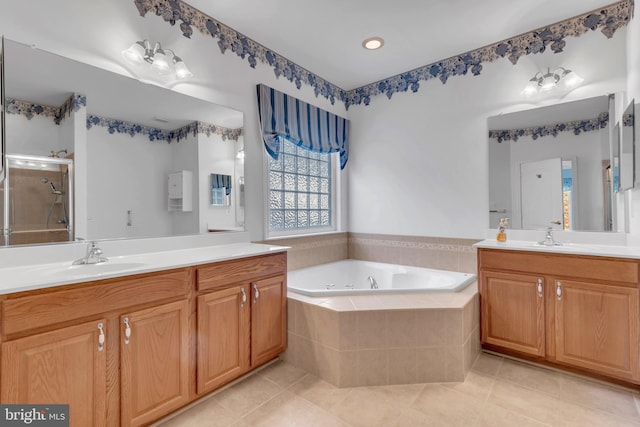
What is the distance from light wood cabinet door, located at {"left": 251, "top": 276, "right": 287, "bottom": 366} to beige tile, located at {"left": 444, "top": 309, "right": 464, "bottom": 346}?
1084mm

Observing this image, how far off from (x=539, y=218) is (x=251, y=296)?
2.33 metres

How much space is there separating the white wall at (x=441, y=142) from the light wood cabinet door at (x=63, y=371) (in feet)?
8.71

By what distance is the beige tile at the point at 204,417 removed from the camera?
159 cm

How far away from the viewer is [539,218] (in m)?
2.46

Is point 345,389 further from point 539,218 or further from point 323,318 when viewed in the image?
point 539,218

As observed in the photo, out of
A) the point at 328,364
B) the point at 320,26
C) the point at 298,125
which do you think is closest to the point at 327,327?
the point at 328,364

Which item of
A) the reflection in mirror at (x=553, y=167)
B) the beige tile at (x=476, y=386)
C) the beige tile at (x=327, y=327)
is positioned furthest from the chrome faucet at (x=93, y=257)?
the reflection in mirror at (x=553, y=167)

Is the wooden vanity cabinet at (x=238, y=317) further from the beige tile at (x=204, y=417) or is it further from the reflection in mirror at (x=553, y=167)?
the reflection in mirror at (x=553, y=167)

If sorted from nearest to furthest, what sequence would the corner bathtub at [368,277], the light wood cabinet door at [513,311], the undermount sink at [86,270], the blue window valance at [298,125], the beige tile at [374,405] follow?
the undermount sink at [86,270], the beige tile at [374,405], the light wood cabinet door at [513,311], the blue window valance at [298,125], the corner bathtub at [368,277]

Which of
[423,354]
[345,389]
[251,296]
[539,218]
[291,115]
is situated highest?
[291,115]

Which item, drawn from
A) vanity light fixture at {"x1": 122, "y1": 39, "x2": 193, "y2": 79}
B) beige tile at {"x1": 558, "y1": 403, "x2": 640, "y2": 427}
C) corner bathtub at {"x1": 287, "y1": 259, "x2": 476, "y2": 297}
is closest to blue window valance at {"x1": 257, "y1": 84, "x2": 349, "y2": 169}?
vanity light fixture at {"x1": 122, "y1": 39, "x2": 193, "y2": 79}

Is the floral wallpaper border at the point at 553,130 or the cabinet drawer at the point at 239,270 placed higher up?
the floral wallpaper border at the point at 553,130

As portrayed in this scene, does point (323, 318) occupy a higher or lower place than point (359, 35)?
lower

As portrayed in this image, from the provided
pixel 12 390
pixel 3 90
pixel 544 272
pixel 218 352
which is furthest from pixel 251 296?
pixel 544 272
